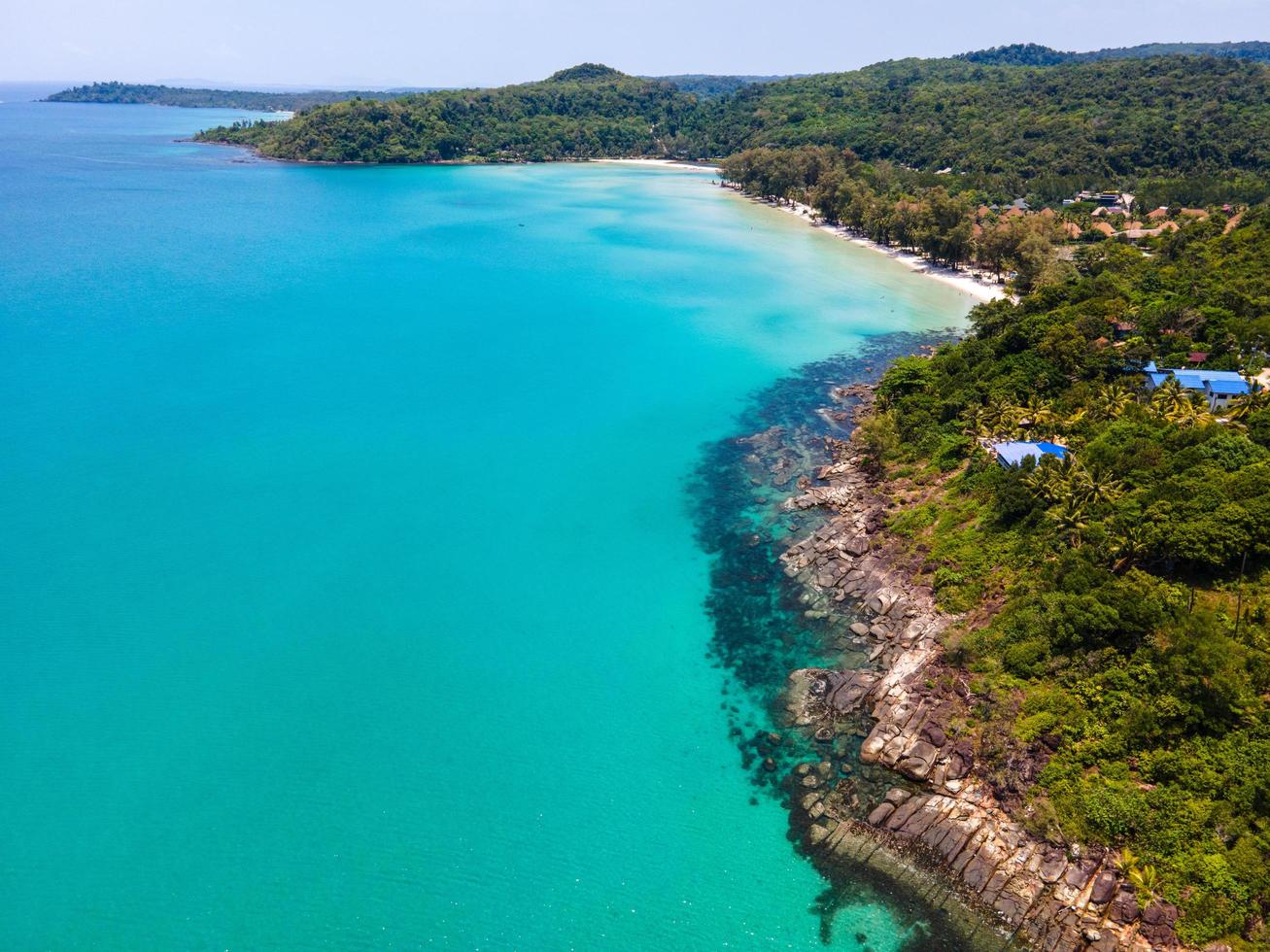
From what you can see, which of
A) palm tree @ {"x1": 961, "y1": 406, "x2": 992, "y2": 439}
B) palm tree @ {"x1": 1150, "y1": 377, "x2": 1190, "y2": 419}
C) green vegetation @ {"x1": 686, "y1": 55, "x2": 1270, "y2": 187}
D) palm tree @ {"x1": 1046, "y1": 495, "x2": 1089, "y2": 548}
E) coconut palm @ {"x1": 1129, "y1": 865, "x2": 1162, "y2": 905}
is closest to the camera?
coconut palm @ {"x1": 1129, "y1": 865, "x2": 1162, "y2": 905}

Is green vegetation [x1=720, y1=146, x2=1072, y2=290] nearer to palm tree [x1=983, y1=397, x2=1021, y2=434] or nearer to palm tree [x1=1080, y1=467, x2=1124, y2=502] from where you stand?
palm tree [x1=983, y1=397, x2=1021, y2=434]

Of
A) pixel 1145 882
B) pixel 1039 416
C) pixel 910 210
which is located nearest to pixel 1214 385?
pixel 1039 416

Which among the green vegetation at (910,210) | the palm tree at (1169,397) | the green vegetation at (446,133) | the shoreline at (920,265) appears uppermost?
the green vegetation at (446,133)

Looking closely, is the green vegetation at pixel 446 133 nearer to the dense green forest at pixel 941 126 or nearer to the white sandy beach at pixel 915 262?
the dense green forest at pixel 941 126

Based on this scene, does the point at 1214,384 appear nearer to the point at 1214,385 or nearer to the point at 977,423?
the point at 1214,385

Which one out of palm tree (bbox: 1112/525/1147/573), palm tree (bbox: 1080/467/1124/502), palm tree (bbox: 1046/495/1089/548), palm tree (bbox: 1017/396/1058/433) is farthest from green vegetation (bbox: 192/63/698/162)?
palm tree (bbox: 1112/525/1147/573)

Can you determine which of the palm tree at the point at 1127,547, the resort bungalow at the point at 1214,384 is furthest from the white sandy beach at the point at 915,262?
the palm tree at the point at 1127,547
